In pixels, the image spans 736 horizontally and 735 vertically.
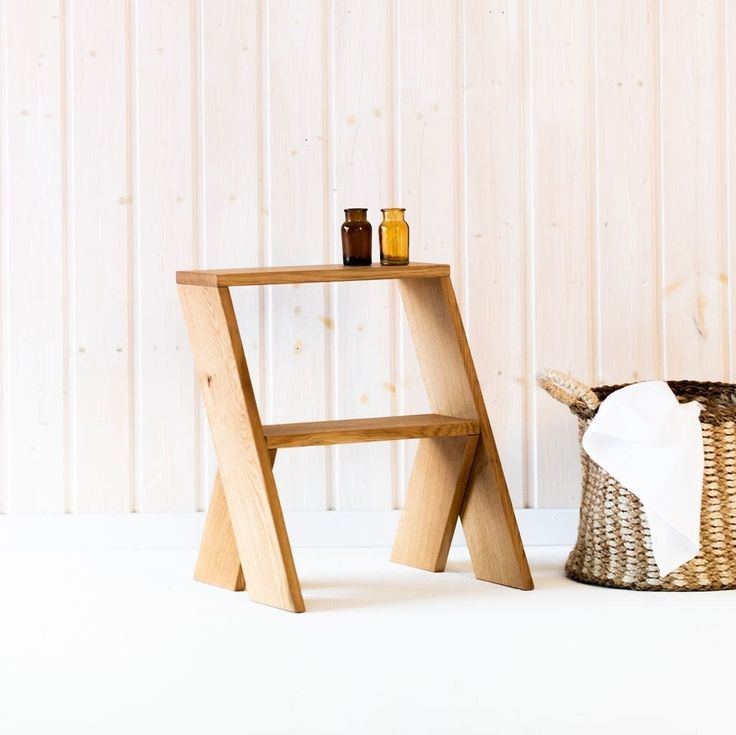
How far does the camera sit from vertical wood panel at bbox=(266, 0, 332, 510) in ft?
7.99

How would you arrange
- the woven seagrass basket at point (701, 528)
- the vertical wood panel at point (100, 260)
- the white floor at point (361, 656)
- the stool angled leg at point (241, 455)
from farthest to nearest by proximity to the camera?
the vertical wood panel at point (100, 260) → the woven seagrass basket at point (701, 528) → the stool angled leg at point (241, 455) → the white floor at point (361, 656)

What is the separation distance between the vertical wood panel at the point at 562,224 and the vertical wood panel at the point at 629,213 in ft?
0.11

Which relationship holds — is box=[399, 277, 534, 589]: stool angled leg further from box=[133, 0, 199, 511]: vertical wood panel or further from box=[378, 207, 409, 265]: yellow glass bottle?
box=[133, 0, 199, 511]: vertical wood panel

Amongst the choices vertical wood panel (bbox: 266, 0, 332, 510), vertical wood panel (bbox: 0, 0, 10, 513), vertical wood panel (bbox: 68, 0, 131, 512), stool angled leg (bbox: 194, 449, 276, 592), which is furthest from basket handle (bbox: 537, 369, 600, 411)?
vertical wood panel (bbox: 0, 0, 10, 513)

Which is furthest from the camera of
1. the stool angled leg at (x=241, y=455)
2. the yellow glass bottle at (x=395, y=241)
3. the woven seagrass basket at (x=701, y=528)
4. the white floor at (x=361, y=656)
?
the yellow glass bottle at (x=395, y=241)

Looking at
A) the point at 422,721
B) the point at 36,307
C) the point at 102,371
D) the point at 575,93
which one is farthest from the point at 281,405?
the point at 422,721

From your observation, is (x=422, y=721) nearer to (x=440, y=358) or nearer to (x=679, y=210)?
(x=440, y=358)

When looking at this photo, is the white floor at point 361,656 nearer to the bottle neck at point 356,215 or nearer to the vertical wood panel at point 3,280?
the vertical wood panel at point 3,280

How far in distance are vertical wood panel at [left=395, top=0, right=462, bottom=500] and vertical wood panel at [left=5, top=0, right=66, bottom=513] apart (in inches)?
29.2

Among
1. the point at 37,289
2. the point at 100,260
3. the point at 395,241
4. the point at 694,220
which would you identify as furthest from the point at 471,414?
the point at 37,289

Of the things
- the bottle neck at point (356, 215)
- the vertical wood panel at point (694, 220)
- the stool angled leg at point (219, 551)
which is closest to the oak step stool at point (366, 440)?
the stool angled leg at point (219, 551)

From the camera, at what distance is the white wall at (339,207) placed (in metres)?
2.43

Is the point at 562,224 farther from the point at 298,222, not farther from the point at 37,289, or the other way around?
the point at 37,289

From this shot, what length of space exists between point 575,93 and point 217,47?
0.79 metres
